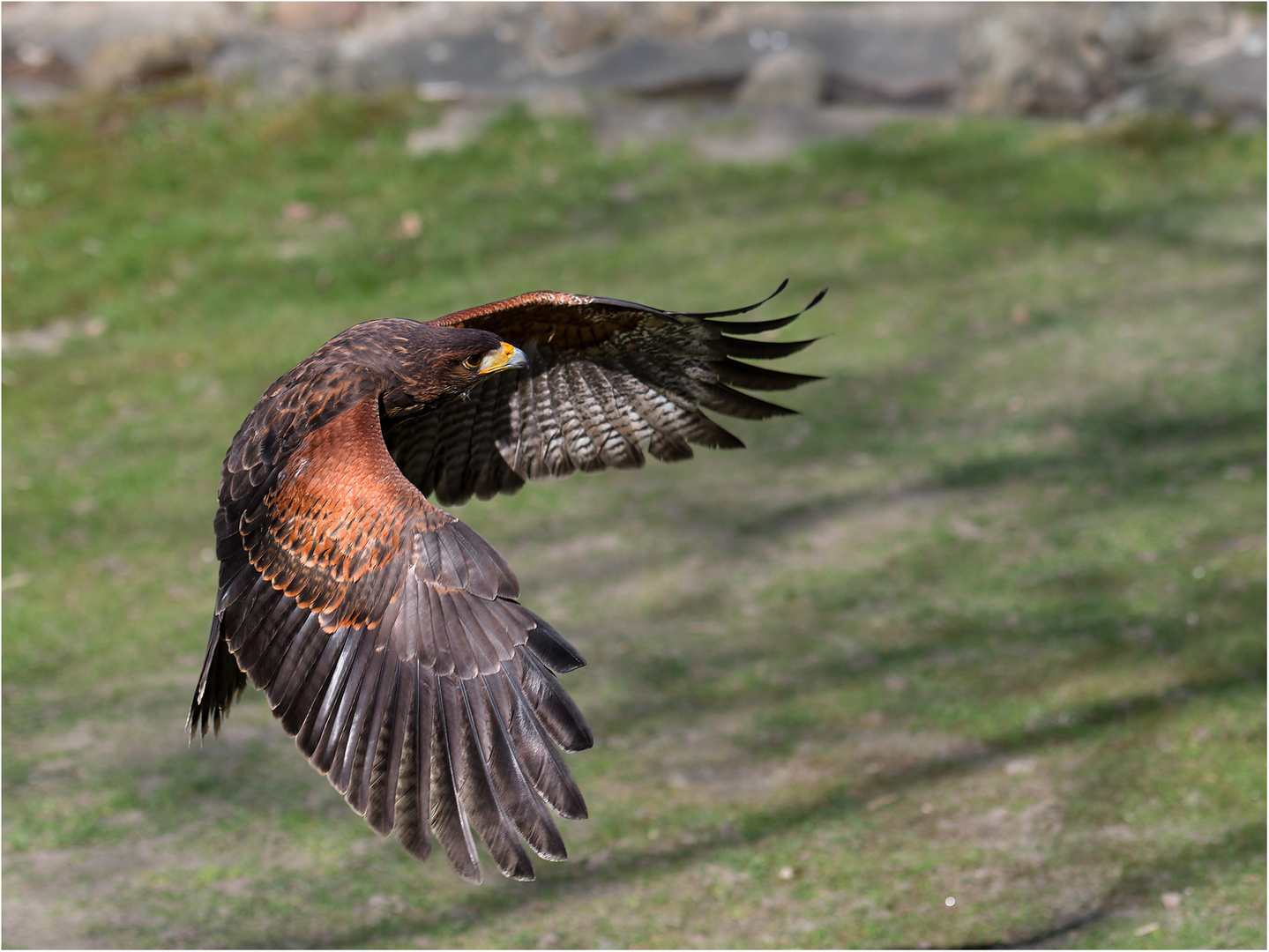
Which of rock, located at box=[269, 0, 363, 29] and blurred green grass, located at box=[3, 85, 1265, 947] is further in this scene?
rock, located at box=[269, 0, 363, 29]

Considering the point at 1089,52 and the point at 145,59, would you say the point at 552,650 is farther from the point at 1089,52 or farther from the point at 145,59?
the point at 145,59

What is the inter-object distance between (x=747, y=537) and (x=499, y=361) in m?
3.51

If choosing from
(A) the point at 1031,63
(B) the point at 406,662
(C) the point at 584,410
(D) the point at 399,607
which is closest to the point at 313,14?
(A) the point at 1031,63

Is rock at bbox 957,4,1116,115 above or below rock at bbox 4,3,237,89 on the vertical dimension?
below

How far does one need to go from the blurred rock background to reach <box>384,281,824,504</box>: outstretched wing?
7.46 m

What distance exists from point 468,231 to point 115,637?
5.32 meters

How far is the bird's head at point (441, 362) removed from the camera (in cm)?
410

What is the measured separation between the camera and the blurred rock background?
1224 cm

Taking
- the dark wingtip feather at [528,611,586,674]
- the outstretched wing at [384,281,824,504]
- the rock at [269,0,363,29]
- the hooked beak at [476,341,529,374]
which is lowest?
the outstretched wing at [384,281,824,504]

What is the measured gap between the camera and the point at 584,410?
4.99 m

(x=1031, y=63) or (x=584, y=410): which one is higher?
(x=584, y=410)

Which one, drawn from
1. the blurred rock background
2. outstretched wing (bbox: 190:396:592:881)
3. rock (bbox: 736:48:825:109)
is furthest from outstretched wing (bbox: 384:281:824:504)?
rock (bbox: 736:48:825:109)

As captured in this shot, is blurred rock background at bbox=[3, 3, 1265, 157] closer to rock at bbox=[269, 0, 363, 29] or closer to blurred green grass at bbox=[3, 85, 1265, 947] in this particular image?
rock at bbox=[269, 0, 363, 29]

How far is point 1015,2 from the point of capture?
12547 millimetres
